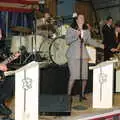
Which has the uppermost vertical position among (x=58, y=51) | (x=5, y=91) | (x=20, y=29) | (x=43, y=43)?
(x=20, y=29)

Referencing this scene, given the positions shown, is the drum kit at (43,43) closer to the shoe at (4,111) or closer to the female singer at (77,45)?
the female singer at (77,45)

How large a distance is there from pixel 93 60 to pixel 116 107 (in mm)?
1884

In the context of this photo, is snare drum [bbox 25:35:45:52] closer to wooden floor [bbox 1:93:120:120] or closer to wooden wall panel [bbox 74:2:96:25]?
wooden floor [bbox 1:93:120:120]

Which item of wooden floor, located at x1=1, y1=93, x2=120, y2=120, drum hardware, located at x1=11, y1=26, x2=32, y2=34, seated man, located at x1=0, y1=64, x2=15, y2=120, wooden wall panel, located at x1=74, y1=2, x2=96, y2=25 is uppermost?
wooden wall panel, located at x1=74, y1=2, x2=96, y2=25

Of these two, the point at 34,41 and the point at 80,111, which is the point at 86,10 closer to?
the point at 34,41

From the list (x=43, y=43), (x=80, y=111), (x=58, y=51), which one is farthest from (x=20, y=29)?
(x=80, y=111)

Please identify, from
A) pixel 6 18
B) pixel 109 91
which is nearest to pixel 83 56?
pixel 109 91

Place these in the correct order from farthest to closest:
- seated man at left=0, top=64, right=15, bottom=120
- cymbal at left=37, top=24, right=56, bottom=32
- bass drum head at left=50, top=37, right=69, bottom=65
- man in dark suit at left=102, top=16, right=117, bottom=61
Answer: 1. cymbal at left=37, top=24, right=56, bottom=32
2. bass drum head at left=50, top=37, right=69, bottom=65
3. man in dark suit at left=102, top=16, right=117, bottom=61
4. seated man at left=0, top=64, right=15, bottom=120

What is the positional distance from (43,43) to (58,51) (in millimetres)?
330

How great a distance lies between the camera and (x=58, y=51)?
7.08m

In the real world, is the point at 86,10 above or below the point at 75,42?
above

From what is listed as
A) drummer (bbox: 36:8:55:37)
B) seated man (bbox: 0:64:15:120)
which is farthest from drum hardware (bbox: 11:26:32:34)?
seated man (bbox: 0:64:15:120)

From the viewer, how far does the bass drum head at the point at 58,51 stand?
22.7 ft

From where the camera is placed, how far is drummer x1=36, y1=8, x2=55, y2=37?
7.28 metres
